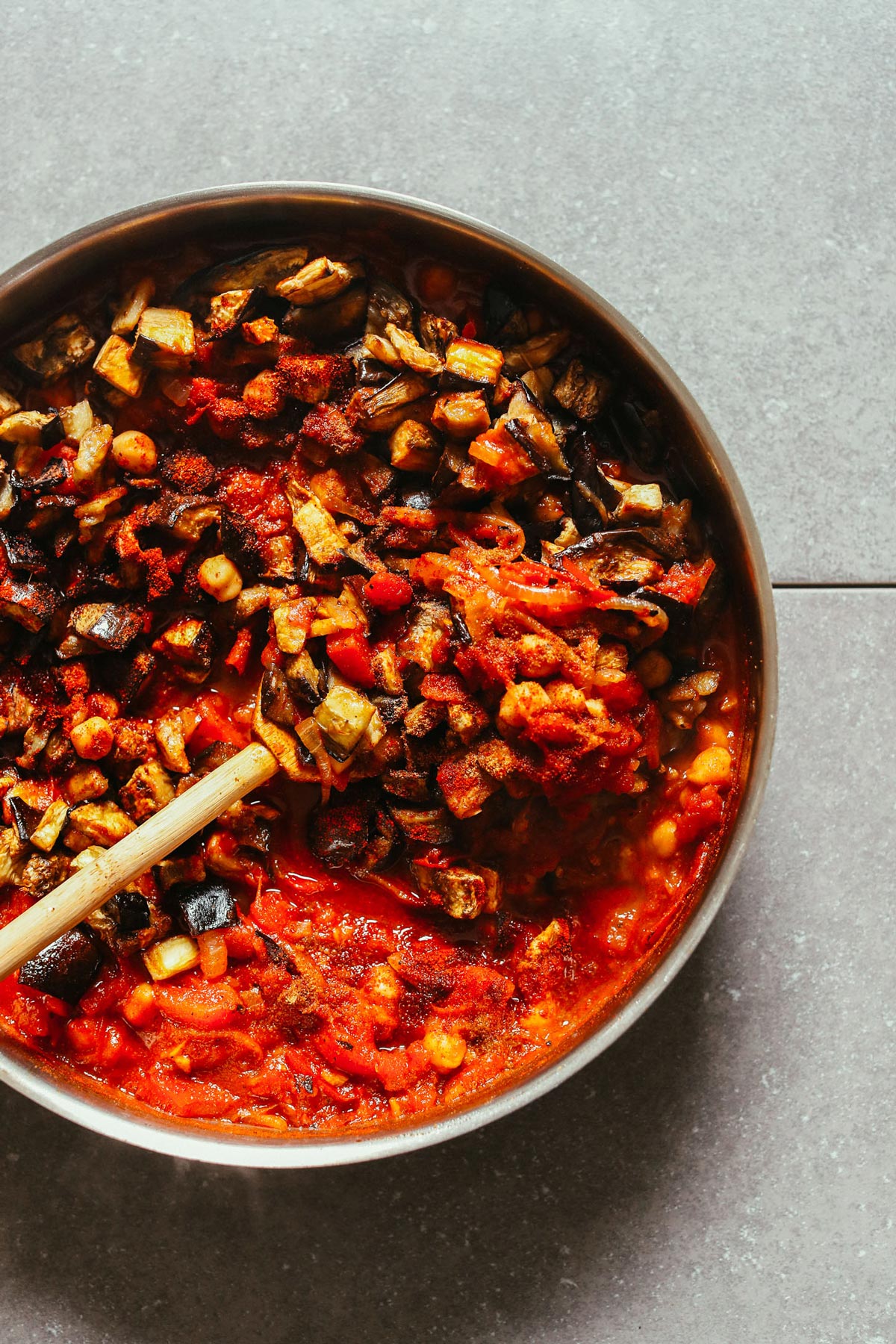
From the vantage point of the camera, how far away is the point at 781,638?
250cm

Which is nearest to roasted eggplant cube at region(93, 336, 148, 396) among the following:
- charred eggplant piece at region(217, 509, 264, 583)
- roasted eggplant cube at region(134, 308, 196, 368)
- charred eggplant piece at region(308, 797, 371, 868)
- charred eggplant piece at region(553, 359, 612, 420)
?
roasted eggplant cube at region(134, 308, 196, 368)

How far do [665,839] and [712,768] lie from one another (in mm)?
183

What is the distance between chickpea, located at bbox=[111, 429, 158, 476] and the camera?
232cm

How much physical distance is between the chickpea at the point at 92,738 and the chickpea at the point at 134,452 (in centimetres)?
55

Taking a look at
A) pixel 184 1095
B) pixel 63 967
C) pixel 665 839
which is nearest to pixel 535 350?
pixel 665 839

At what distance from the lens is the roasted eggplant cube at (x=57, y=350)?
230cm

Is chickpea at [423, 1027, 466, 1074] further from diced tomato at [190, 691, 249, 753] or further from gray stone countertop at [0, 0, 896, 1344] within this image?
diced tomato at [190, 691, 249, 753]

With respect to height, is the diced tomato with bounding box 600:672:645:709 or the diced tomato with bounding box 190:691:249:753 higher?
the diced tomato with bounding box 190:691:249:753

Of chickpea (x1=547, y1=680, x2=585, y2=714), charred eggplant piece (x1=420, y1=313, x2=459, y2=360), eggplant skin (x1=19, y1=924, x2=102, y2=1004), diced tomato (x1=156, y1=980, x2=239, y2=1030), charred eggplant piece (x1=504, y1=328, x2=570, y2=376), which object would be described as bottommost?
diced tomato (x1=156, y1=980, x2=239, y2=1030)

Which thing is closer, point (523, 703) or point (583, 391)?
point (523, 703)

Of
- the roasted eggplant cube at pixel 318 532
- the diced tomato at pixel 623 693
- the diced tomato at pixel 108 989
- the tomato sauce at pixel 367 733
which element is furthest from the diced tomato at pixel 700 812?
the diced tomato at pixel 108 989

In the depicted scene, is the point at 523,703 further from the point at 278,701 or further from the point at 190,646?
the point at 190,646

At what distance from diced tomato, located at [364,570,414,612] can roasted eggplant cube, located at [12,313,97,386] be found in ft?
2.59

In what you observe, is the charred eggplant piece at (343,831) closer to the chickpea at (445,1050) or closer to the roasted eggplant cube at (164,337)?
the chickpea at (445,1050)
